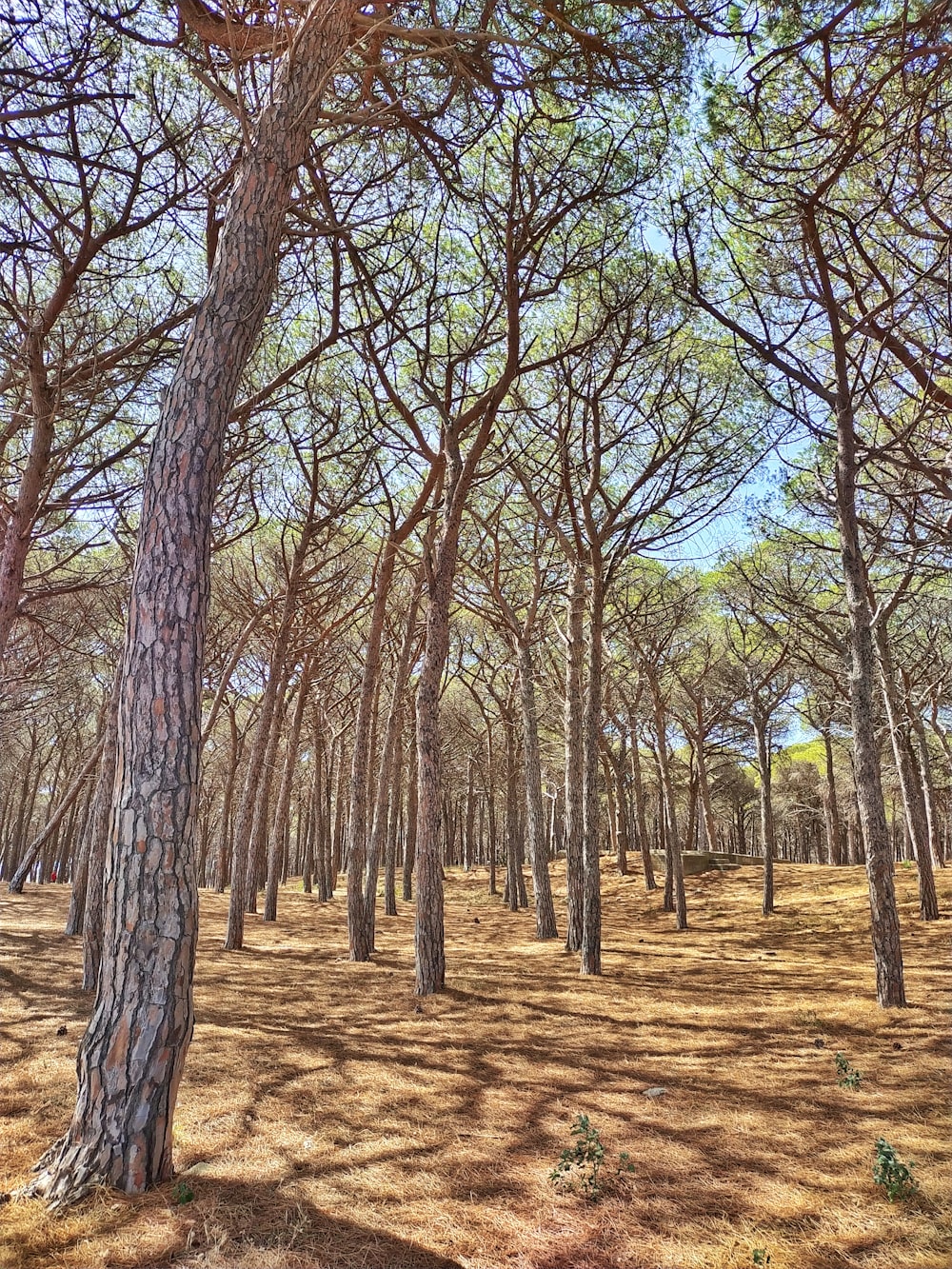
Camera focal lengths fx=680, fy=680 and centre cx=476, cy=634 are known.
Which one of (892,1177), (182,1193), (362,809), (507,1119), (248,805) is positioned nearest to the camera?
(182,1193)

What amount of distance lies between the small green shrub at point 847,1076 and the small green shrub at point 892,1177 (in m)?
1.70

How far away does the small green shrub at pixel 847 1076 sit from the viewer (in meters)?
4.66

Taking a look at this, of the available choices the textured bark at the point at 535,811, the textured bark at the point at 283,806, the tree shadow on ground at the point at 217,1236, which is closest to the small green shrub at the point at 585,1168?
the tree shadow on ground at the point at 217,1236

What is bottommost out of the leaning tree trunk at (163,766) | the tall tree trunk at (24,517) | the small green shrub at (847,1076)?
the small green shrub at (847,1076)

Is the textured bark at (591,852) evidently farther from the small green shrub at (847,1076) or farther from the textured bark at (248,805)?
the textured bark at (248,805)

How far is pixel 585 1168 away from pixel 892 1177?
1.39m

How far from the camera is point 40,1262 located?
2.43 meters

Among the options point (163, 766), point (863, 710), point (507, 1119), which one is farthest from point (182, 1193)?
point (863, 710)

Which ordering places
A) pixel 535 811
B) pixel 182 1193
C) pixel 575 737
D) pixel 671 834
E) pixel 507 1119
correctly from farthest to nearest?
pixel 671 834 → pixel 535 811 → pixel 575 737 → pixel 507 1119 → pixel 182 1193

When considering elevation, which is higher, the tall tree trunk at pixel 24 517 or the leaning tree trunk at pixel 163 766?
the tall tree trunk at pixel 24 517

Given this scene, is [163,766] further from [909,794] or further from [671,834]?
[909,794]

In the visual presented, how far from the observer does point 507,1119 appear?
4.13 meters

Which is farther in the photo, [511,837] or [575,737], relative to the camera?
[511,837]

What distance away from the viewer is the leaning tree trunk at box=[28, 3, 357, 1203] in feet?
9.85
